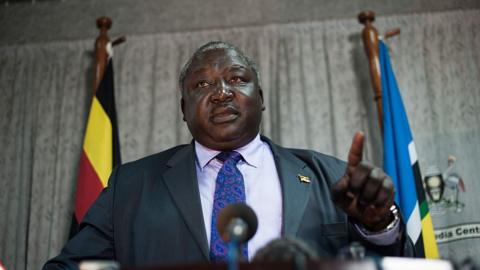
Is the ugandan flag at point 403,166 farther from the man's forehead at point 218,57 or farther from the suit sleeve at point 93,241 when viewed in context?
the suit sleeve at point 93,241

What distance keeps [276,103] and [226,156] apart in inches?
72.5

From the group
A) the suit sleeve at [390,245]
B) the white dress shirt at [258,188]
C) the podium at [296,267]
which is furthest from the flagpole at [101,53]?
the podium at [296,267]

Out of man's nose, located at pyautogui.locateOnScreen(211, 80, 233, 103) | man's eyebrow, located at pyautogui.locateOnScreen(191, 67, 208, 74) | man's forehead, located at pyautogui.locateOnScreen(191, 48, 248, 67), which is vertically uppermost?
man's forehead, located at pyautogui.locateOnScreen(191, 48, 248, 67)

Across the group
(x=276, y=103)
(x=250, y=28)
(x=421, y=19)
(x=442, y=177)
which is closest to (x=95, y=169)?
(x=276, y=103)

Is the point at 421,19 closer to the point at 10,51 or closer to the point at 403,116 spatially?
the point at 403,116

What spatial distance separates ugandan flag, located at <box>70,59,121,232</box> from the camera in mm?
3352

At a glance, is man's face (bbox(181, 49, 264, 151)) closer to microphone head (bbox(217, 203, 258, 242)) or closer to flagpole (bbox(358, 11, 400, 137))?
microphone head (bbox(217, 203, 258, 242))

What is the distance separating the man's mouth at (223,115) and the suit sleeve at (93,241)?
1.55 feet

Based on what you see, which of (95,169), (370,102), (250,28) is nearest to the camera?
(95,169)

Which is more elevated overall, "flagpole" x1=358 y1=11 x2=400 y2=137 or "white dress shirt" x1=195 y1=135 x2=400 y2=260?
"flagpole" x1=358 y1=11 x2=400 y2=137

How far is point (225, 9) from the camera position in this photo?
4.35m

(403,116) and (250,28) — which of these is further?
(250,28)

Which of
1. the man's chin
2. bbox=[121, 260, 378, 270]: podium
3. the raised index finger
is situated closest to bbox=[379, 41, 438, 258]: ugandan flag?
the man's chin

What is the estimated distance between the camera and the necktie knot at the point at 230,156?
2.13m
